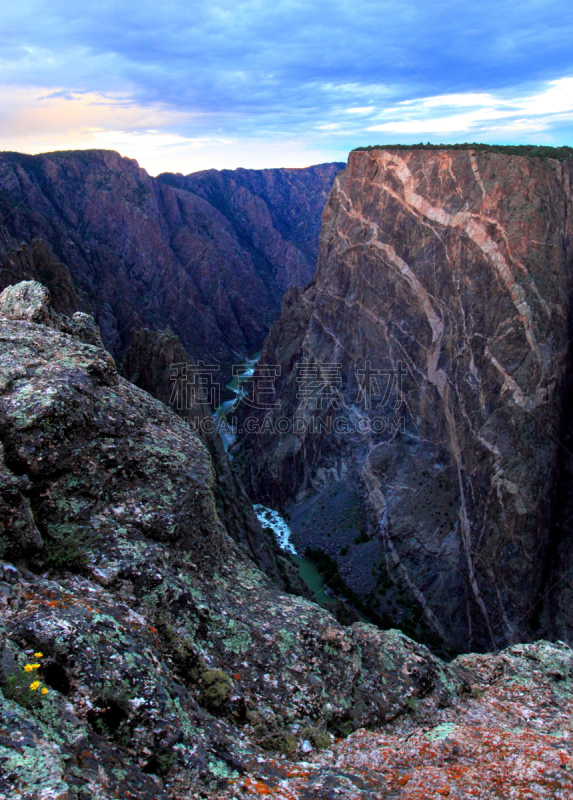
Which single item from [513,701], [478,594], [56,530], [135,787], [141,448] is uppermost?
[141,448]

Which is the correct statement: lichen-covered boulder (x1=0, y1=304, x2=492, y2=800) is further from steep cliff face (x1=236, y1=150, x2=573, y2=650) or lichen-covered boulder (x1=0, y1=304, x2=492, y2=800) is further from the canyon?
steep cliff face (x1=236, y1=150, x2=573, y2=650)

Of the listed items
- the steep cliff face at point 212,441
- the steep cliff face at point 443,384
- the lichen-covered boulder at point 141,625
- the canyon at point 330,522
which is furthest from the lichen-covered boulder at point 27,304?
the steep cliff face at point 443,384

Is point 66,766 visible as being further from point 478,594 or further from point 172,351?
point 172,351

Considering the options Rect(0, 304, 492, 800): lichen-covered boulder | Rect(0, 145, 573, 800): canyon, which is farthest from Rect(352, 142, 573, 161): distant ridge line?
Rect(0, 304, 492, 800): lichen-covered boulder

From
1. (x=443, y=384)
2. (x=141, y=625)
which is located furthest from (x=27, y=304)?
(x=443, y=384)

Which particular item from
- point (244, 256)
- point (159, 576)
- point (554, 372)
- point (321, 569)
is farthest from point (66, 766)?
point (244, 256)
